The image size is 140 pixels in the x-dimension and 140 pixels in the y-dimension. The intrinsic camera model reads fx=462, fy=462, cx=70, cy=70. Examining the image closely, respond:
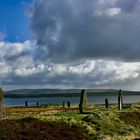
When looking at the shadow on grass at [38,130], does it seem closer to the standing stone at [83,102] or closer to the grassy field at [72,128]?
the grassy field at [72,128]

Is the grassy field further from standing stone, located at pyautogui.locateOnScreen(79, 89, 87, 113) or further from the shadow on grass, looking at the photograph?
standing stone, located at pyautogui.locateOnScreen(79, 89, 87, 113)

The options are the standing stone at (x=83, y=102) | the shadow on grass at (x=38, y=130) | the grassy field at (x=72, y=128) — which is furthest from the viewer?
the standing stone at (x=83, y=102)

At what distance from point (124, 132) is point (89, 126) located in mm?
3377

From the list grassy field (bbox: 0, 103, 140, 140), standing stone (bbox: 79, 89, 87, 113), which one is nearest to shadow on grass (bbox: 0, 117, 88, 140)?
grassy field (bbox: 0, 103, 140, 140)

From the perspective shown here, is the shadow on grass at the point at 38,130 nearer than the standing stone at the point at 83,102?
Yes

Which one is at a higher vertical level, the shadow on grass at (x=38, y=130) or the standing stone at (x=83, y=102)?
the standing stone at (x=83, y=102)

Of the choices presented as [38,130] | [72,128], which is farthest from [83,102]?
[38,130]

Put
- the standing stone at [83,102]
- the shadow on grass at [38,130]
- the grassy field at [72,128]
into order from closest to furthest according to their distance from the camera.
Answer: the shadow on grass at [38,130] < the grassy field at [72,128] < the standing stone at [83,102]

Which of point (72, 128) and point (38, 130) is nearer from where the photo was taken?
point (38, 130)

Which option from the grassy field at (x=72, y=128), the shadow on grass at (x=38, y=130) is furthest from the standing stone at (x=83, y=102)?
the shadow on grass at (x=38, y=130)

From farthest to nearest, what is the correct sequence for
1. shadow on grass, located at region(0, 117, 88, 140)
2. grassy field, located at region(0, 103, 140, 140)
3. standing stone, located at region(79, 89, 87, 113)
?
standing stone, located at region(79, 89, 87, 113) → grassy field, located at region(0, 103, 140, 140) → shadow on grass, located at region(0, 117, 88, 140)

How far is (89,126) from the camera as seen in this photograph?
138 ft

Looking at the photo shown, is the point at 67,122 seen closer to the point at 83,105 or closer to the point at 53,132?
the point at 53,132

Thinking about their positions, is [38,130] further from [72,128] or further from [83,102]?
[83,102]
